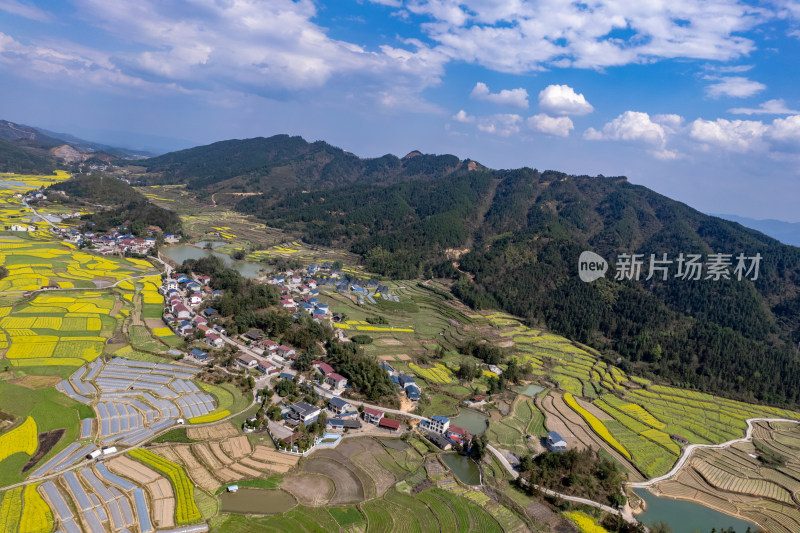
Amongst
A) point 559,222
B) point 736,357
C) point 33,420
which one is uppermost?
point 559,222

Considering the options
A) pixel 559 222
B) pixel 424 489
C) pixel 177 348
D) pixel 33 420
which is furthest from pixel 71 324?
pixel 559 222

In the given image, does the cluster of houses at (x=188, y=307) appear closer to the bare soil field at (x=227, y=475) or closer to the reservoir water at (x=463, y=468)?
the bare soil field at (x=227, y=475)

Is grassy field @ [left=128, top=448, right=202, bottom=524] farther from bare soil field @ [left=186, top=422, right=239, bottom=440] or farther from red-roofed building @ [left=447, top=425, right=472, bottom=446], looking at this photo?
red-roofed building @ [left=447, top=425, right=472, bottom=446]

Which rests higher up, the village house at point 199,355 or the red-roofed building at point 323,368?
the red-roofed building at point 323,368

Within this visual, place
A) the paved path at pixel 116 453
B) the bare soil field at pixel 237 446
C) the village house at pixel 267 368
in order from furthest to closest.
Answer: the village house at pixel 267 368 < the bare soil field at pixel 237 446 < the paved path at pixel 116 453

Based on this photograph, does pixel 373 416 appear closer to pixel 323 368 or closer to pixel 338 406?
pixel 338 406

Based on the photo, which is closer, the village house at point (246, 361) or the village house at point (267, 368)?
the village house at point (267, 368)

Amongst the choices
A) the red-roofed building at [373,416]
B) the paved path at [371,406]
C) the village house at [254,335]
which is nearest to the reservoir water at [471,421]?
the paved path at [371,406]

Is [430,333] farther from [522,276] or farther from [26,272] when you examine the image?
[26,272]

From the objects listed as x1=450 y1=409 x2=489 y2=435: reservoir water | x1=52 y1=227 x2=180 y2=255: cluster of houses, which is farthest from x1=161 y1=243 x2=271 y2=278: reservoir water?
x1=450 y1=409 x2=489 y2=435: reservoir water
